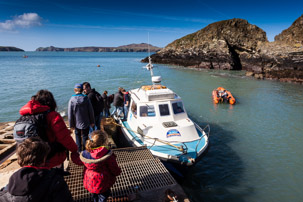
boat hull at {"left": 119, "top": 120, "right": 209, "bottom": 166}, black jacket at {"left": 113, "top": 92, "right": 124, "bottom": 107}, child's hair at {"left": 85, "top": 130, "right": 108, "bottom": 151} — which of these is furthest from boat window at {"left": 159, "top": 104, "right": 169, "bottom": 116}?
child's hair at {"left": 85, "top": 130, "right": 108, "bottom": 151}

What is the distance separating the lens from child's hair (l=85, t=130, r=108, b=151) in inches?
121

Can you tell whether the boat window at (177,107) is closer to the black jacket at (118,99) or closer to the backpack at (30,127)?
the black jacket at (118,99)

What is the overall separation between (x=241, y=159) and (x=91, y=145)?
861 centimetres

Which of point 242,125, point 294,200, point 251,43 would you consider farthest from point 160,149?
point 251,43

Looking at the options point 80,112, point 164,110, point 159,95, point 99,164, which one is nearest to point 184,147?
point 164,110

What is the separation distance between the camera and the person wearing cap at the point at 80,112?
5.38m

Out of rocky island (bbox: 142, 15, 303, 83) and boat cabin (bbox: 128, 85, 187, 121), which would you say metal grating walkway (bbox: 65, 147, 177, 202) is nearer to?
boat cabin (bbox: 128, 85, 187, 121)

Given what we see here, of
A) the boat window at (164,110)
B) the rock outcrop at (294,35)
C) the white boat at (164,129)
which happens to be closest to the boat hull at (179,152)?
the white boat at (164,129)

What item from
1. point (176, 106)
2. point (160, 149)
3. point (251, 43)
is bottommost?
point (160, 149)

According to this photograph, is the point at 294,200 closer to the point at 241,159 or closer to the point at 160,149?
the point at 241,159

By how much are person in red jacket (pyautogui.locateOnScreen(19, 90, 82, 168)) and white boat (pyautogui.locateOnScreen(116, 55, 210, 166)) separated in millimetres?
3884

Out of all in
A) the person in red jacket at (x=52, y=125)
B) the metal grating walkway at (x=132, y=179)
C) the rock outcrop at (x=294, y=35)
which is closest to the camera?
the person in red jacket at (x=52, y=125)

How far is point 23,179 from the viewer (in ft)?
6.73

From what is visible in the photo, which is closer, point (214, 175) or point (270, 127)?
point (214, 175)
